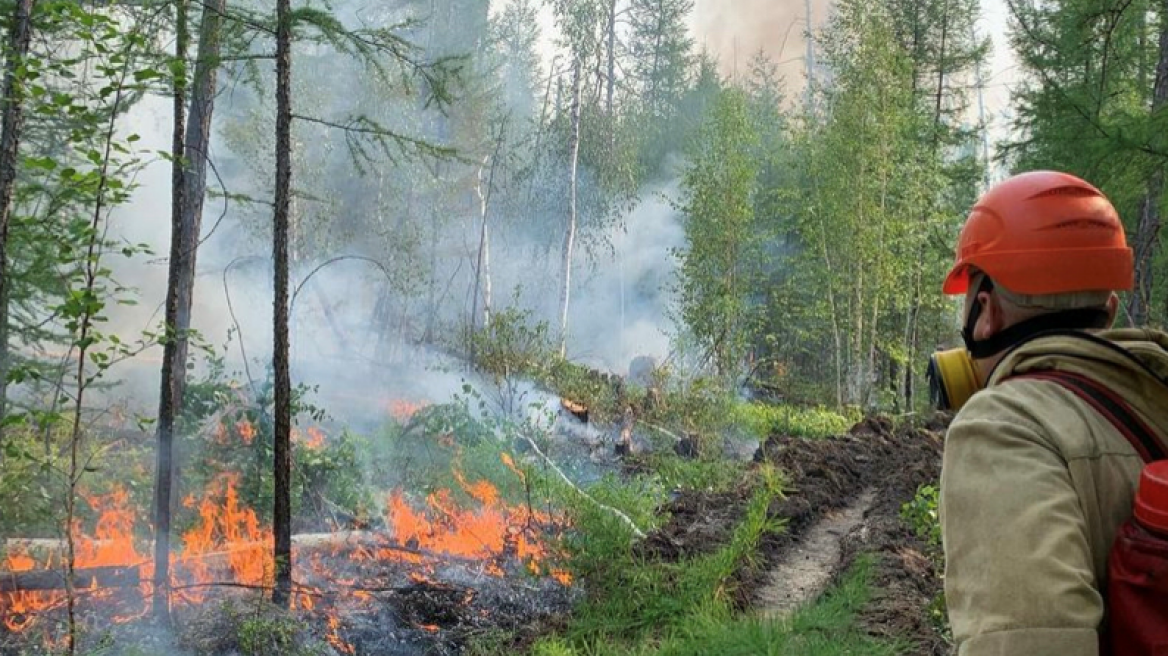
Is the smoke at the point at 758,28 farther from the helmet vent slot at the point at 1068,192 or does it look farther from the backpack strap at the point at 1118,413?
the backpack strap at the point at 1118,413

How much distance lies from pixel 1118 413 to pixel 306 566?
287 inches

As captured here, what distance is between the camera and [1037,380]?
57.0 inches

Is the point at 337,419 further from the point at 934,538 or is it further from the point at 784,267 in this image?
the point at 784,267

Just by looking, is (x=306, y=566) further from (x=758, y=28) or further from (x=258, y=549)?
(x=758, y=28)

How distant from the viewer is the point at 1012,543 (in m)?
1.26

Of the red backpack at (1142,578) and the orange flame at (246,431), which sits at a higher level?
the red backpack at (1142,578)

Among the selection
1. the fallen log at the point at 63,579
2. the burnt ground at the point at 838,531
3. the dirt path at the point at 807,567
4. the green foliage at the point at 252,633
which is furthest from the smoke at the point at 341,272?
the green foliage at the point at 252,633

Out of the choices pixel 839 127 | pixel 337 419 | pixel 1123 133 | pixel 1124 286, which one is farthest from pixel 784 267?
pixel 1124 286

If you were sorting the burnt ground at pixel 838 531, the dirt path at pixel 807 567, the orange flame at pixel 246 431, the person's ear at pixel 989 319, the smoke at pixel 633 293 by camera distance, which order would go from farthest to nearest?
the smoke at pixel 633 293, the orange flame at pixel 246 431, the dirt path at pixel 807 567, the burnt ground at pixel 838 531, the person's ear at pixel 989 319

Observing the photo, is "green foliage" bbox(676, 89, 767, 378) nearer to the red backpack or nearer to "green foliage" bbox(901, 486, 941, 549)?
"green foliage" bbox(901, 486, 941, 549)

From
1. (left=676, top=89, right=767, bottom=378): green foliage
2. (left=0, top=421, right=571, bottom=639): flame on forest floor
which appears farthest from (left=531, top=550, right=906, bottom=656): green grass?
(left=676, top=89, right=767, bottom=378): green foliage

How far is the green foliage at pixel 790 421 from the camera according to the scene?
15719 millimetres

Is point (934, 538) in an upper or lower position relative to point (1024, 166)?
lower

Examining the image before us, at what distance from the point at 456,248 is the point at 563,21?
9.44 m
